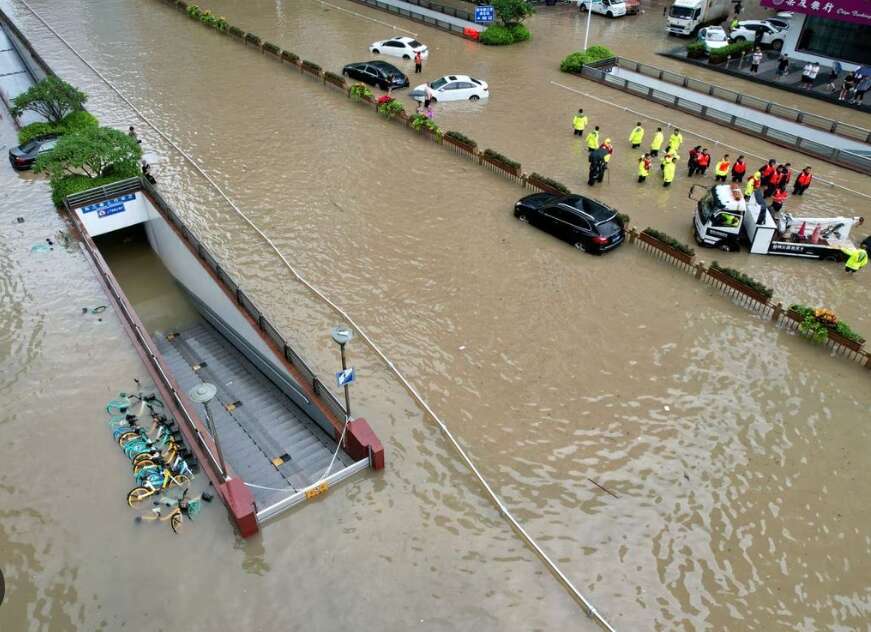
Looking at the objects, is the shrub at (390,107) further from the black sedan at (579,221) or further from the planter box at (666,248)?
the planter box at (666,248)

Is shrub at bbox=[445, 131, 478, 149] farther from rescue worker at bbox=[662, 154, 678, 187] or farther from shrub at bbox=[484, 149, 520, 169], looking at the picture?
rescue worker at bbox=[662, 154, 678, 187]

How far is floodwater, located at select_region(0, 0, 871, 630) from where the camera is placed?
10.7 meters

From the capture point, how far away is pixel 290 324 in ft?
55.1

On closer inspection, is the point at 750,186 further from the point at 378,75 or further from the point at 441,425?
the point at 378,75

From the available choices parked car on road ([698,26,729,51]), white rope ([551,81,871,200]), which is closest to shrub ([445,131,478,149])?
white rope ([551,81,871,200])

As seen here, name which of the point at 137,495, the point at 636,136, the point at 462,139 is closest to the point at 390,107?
the point at 462,139

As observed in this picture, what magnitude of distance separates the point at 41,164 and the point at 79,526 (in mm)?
13859

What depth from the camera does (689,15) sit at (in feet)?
128

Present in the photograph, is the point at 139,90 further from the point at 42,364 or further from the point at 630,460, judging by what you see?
the point at 630,460

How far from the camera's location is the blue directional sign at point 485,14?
3881 cm

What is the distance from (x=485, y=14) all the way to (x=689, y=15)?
41.0 feet

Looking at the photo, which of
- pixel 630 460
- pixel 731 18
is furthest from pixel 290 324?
pixel 731 18

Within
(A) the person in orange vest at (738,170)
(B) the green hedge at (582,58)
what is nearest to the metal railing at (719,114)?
(B) the green hedge at (582,58)

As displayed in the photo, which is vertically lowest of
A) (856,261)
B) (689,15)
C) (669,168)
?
(856,261)
